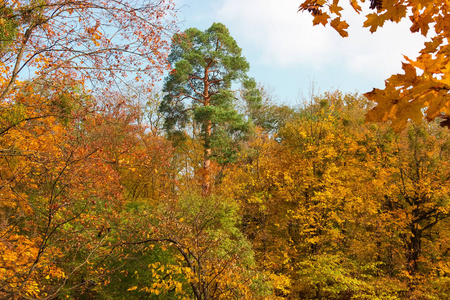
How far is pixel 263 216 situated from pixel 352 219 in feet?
11.7

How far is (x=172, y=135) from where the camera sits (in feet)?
61.2

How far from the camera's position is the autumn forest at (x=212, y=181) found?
13.6 feet

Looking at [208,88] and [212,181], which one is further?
[208,88]

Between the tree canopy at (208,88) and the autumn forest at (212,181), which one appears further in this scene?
the tree canopy at (208,88)

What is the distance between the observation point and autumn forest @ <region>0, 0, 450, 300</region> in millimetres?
4152

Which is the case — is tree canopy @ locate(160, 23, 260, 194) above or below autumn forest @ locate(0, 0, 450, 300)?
above

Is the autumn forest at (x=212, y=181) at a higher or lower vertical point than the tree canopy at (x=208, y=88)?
lower

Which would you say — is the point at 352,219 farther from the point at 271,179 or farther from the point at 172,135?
the point at 172,135

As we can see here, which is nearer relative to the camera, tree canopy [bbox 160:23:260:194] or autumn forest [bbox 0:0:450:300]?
autumn forest [bbox 0:0:450:300]

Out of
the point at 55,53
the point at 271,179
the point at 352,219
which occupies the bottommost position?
the point at 352,219

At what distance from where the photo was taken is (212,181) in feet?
44.2

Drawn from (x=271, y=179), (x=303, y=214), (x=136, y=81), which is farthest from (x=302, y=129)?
(x=136, y=81)

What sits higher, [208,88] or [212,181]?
[208,88]

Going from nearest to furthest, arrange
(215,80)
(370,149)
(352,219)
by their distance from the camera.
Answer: (352,219), (370,149), (215,80)
